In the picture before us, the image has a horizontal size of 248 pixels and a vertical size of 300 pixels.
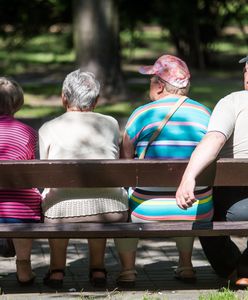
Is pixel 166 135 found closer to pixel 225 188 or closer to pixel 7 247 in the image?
pixel 225 188

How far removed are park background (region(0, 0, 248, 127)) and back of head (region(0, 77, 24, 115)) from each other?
8507 millimetres

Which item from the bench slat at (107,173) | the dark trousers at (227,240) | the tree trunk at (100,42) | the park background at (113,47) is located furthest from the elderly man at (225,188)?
the tree trunk at (100,42)

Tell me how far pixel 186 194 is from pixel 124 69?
17242 millimetres

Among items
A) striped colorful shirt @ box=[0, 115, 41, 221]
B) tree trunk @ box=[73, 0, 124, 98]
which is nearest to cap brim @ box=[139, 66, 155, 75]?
striped colorful shirt @ box=[0, 115, 41, 221]

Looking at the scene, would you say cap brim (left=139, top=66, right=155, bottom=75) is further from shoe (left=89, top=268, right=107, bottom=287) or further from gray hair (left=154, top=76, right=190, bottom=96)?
shoe (left=89, top=268, right=107, bottom=287)

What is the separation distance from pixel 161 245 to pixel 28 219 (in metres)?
2.11

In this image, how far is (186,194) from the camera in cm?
539

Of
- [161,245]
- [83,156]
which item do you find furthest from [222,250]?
[161,245]

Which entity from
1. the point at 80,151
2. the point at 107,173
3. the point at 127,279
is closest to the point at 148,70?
the point at 80,151

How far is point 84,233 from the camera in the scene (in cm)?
571

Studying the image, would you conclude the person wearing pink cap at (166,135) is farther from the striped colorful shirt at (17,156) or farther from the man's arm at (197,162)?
the striped colorful shirt at (17,156)

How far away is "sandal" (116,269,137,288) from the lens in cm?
618

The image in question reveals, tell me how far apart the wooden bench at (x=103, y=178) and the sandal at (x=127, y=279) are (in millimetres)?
506

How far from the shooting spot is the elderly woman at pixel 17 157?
597cm
